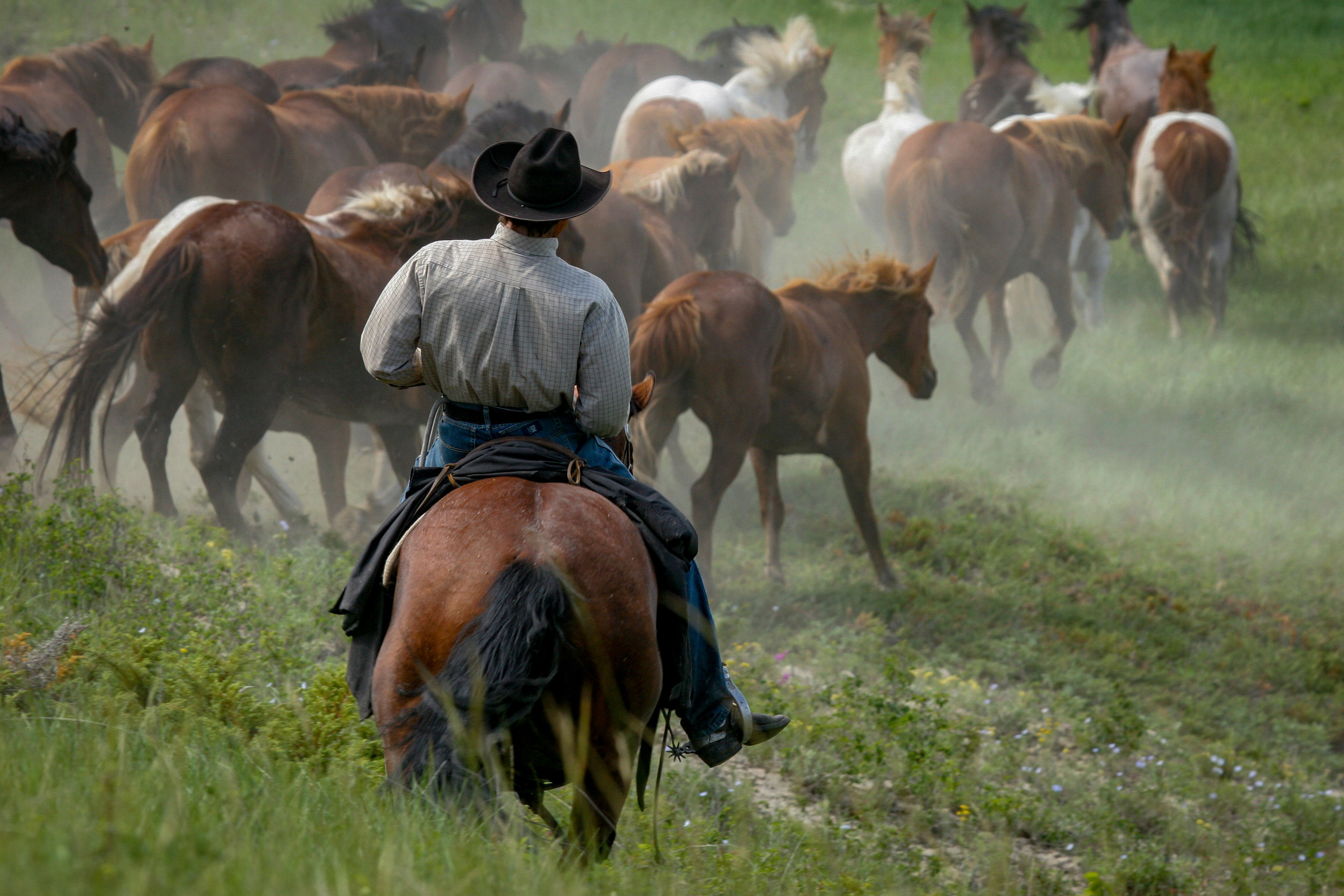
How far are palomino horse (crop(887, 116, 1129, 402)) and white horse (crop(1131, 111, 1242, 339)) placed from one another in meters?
1.04

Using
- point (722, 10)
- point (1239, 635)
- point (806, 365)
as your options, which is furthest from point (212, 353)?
point (722, 10)

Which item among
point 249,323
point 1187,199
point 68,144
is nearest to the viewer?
point 249,323

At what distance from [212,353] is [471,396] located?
12.3ft

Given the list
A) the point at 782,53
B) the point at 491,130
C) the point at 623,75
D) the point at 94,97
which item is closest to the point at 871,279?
the point at 491,130

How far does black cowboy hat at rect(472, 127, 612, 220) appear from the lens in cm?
311

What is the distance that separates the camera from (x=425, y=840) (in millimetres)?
2258

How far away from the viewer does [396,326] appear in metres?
3.11

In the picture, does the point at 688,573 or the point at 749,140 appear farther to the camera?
the point at 749,140

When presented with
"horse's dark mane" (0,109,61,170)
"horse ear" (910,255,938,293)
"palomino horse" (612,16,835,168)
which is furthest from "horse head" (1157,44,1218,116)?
"horse's dark mane" (0,109,61,170)

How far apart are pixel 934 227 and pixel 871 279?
4084 millimetres

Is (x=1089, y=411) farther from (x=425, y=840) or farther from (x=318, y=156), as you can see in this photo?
(x=425, y=840)

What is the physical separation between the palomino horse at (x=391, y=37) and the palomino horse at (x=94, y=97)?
2274 mm

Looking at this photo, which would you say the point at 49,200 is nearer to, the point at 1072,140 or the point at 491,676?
the point at 491,676

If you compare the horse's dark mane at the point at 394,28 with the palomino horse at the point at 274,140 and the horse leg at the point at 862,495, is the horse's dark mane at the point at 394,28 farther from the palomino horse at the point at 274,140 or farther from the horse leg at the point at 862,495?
the horse leg at the point at 862,495
